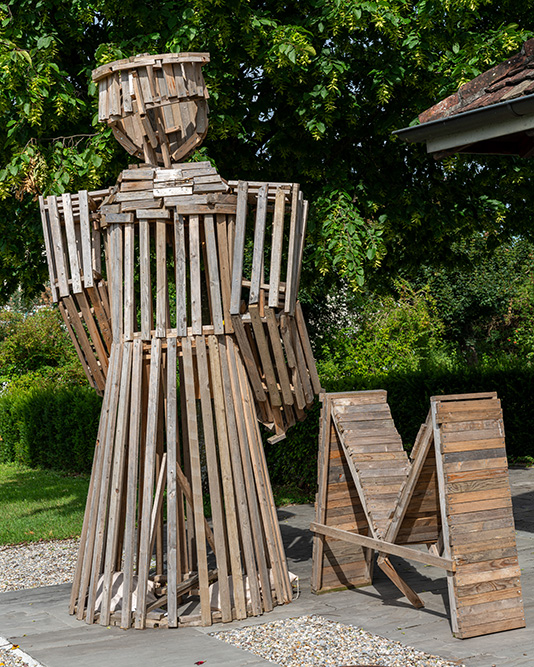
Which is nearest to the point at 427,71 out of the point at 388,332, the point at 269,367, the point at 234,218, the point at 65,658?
the point at 234,218

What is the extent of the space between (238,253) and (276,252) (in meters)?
0.24

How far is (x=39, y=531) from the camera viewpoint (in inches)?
347

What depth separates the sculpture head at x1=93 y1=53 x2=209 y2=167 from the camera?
508 cm

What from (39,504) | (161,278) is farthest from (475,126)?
(39,504)

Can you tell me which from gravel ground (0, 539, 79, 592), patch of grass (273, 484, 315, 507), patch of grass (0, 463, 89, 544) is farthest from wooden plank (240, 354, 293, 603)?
patch of grass (273, 484, 315, 507)

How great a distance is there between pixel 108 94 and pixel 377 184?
3763 mm

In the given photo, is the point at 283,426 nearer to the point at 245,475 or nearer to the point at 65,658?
the point at 245,475

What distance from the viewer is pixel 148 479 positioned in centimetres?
495

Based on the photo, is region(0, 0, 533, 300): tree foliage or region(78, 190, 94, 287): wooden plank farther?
region(0, 0, 533, 300): tree foliage

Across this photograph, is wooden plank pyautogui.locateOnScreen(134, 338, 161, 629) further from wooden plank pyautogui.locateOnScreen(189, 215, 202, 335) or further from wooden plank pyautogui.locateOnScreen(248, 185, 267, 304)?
wooden plank pyautogui.locateOnScreen(248, 185, 267, 304)

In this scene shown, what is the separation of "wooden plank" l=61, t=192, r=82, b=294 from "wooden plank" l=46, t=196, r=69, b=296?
53mm

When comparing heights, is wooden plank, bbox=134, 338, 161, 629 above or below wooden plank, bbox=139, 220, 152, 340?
below

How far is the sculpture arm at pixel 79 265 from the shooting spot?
5246 millimetres

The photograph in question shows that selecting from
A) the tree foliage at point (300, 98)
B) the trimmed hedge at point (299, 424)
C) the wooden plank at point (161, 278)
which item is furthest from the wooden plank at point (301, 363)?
the trimmed hedge at point (299, 424)
